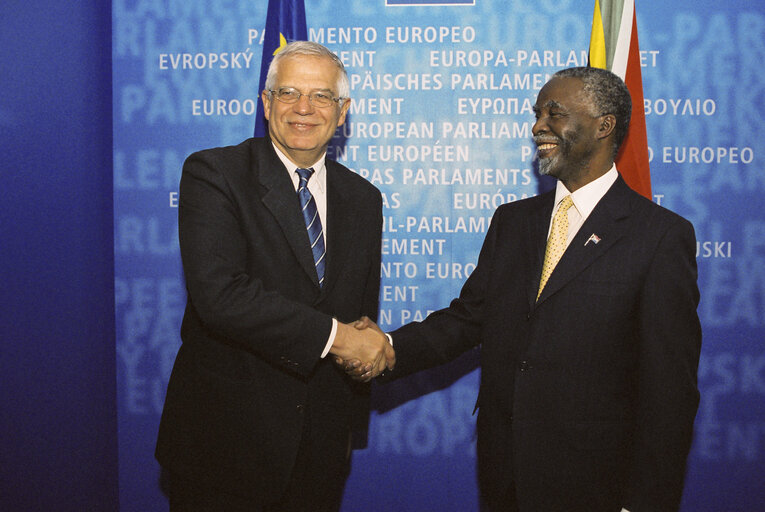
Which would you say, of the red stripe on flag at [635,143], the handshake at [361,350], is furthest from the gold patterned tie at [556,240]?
the red stripe on flag at [635,143]

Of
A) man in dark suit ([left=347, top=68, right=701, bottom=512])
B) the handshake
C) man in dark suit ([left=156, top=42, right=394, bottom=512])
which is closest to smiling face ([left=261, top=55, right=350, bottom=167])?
man in dark suit ([left=156, top=42, right=394, bottom=512])

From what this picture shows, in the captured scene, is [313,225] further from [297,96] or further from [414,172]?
[414,172]

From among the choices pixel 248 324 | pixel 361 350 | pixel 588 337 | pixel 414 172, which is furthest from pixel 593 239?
pixel 414 172

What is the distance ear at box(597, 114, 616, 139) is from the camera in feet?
6.22

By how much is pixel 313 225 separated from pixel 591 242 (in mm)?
922

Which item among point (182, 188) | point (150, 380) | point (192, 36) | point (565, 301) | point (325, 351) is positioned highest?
point (192, 36)

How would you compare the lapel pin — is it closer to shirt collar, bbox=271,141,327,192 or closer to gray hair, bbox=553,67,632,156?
gray hair, bbox=553,67,632,156

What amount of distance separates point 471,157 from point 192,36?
67.0 inches

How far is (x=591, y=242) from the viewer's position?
67.2 inches

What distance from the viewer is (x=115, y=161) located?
3.09m

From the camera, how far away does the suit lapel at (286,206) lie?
180 cm

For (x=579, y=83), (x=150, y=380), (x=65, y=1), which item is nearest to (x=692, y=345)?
(x=579, y=83)

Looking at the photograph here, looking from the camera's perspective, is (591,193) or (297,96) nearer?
(591,193)

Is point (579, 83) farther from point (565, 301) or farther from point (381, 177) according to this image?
point (381, 177)
